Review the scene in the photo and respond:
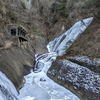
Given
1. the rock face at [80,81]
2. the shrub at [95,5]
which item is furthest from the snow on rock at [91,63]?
the shrub at [95,5]

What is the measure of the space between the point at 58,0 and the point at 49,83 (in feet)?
138

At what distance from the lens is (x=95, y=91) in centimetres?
596

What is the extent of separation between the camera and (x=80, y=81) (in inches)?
286

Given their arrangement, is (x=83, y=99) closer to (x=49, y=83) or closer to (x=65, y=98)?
(x=65, y=98)

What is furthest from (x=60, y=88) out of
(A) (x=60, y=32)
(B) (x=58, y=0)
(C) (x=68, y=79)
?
(B) (x=58, y=0)

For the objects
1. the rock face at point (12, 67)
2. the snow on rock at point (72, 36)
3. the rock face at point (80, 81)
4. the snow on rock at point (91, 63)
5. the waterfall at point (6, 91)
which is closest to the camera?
the waterfall at point (6, 91)

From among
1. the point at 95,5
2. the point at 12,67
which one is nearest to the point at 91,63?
the point at 12,67

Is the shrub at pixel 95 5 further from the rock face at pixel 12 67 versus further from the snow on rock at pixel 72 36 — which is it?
the rock face at pixel 12 67

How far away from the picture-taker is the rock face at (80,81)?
6.12 m

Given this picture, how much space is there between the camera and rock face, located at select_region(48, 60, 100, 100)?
612 cm

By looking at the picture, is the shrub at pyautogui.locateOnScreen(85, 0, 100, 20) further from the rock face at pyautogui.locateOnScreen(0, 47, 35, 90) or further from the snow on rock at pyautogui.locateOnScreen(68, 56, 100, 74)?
the rock face at pyautogui.locateOnScreen(0, 47, 35, 90)

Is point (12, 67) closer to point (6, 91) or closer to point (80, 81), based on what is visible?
point (6, 91)

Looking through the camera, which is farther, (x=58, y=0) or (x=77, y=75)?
(x=58, y=0)

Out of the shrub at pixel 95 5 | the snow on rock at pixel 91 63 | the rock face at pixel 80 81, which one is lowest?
the rock face at pixel 80 81
